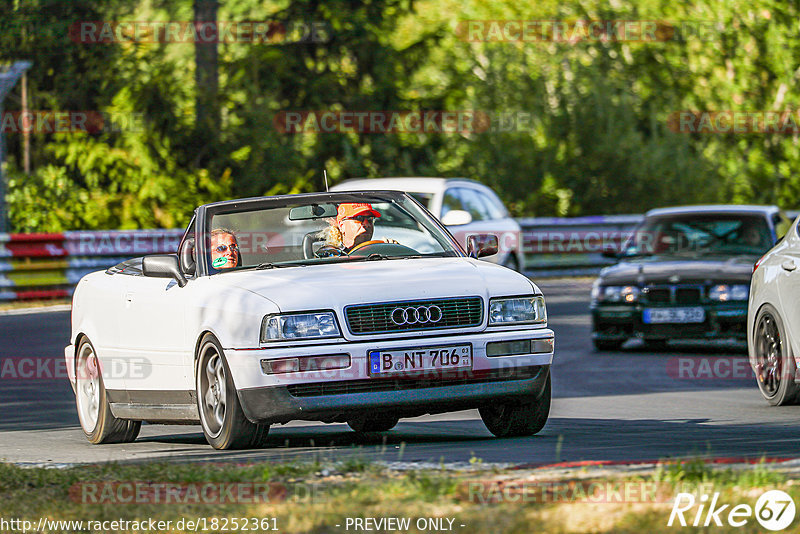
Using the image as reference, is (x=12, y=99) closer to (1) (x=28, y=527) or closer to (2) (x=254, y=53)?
(2) (x=254, y=53)

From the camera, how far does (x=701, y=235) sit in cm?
1817

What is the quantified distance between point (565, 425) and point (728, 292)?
21.2 feet

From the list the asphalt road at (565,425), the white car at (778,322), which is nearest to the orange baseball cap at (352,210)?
the asphalt road at (565,425)

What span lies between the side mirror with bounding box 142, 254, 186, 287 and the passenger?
216 millimetres

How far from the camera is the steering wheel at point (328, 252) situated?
33.8 ft

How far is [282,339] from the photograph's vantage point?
905 cm

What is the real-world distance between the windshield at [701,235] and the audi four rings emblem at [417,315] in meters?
9.07

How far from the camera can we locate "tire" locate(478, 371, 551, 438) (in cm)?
984

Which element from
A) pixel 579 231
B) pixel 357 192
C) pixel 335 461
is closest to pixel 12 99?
pixel 579 231
